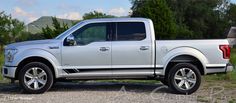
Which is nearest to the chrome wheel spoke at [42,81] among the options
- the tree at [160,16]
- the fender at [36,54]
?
the fender at [36,54]

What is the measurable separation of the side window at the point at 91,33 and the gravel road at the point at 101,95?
4.16 ft

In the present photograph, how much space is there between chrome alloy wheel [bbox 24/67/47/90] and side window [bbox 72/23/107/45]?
3.77 ft

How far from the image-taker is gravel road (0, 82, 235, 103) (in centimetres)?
936

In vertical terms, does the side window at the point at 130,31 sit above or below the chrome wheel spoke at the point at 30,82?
above

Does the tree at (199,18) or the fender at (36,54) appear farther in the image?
the tree at (199,18)

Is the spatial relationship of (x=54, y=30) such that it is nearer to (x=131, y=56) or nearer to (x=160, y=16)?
(x=160, y=16)

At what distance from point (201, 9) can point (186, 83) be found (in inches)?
3048

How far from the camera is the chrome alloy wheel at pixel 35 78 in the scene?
1044 centimetres

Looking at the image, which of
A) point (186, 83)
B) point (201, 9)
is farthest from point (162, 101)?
point (201, 9)

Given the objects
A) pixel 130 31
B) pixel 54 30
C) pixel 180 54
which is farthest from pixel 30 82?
pixel 54 30

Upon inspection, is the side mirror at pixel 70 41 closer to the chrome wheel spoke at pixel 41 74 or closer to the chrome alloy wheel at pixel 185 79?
the chrome wheel spoke at pixel 41 74

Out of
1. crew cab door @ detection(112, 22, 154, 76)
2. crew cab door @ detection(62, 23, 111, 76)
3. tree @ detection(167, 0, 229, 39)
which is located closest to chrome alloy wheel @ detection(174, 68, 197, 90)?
crew cab door @ detection(112, 22, 154, 76)

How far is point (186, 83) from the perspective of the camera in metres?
10.5

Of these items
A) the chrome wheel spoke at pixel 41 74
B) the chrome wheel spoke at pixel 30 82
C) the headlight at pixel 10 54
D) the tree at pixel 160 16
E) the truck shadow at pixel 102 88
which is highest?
the tree at pixel 160 16
